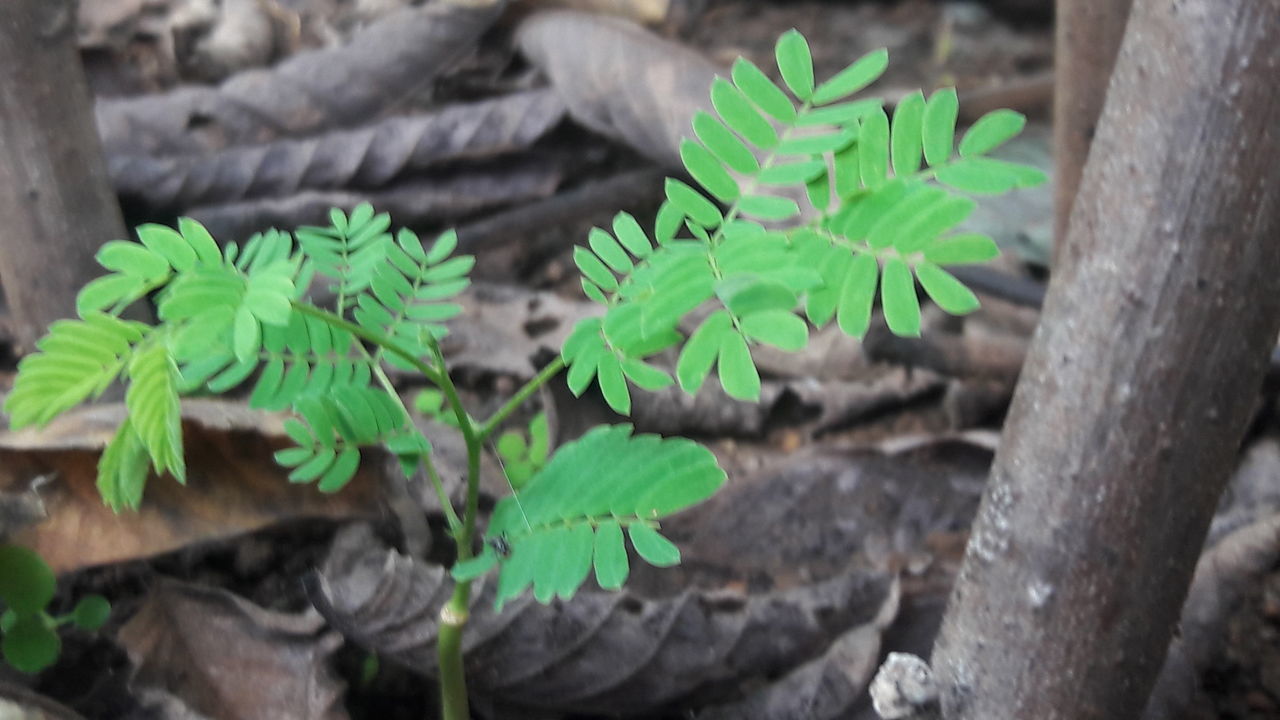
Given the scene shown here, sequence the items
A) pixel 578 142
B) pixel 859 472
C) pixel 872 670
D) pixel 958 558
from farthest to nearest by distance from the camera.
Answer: pixel 578 142, pixel 859 472, pixel 958 558, pixel 872 670

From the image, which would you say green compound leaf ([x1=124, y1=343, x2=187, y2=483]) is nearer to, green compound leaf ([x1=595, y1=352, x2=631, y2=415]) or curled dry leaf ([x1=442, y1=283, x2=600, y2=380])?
green compound leaf ([x1=595, y1=352, x2=631, y2=415])

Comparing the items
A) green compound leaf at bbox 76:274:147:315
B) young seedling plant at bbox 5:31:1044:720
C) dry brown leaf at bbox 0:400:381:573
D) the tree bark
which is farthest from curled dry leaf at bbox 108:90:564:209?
green compound leaf at bbox 76:274:147:315

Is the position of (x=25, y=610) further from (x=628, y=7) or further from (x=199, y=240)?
(x=628, y=7)

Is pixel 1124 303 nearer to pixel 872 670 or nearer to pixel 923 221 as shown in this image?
pixel 923 221

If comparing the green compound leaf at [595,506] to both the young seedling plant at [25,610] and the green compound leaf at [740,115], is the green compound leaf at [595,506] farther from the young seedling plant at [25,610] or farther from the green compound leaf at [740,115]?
the young seedling plant at [25,610]

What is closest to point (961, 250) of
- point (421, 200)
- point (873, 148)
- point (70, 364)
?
point (873, 148)

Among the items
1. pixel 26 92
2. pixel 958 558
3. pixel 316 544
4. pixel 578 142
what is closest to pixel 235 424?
pixel 316 544
